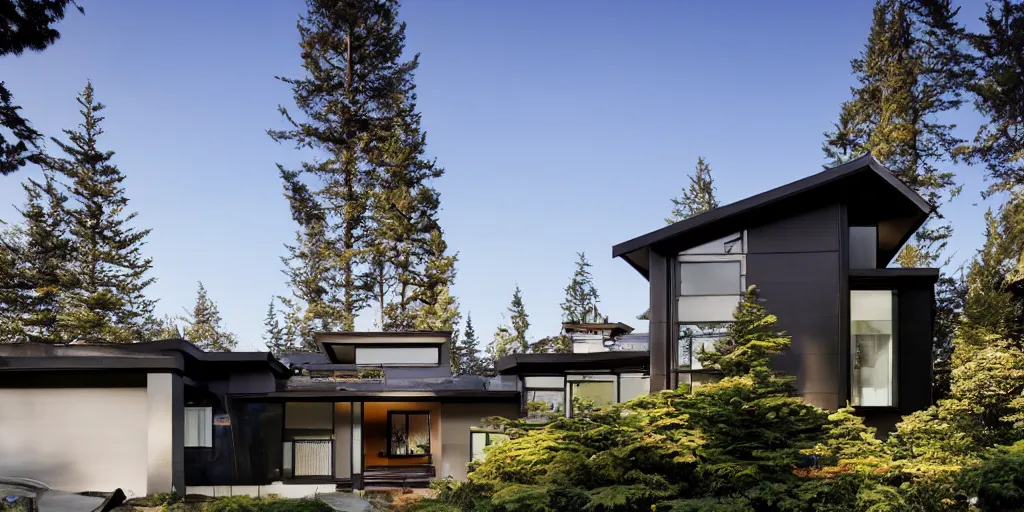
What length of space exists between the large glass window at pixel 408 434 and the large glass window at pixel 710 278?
9.58 meters

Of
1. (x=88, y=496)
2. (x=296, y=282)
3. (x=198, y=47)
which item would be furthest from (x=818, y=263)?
(x=296, y=282)

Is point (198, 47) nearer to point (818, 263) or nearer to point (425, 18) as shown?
point (425, 18)

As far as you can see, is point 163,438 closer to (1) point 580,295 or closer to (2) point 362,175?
(2) point 362,175

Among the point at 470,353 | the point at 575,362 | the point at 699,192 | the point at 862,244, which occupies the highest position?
the point at 699,192

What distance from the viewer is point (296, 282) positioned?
126 feet

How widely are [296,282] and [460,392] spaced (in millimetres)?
20003

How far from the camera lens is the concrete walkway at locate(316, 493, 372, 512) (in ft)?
53.1

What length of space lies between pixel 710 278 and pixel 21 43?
1411 cm

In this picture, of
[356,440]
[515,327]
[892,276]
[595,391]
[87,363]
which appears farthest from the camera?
[515,327]

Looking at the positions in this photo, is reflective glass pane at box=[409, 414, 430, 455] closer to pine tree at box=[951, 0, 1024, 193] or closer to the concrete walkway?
the concrete walkway

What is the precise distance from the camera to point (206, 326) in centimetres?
5612

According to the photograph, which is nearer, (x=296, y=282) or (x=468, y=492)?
(x=468, y=492)

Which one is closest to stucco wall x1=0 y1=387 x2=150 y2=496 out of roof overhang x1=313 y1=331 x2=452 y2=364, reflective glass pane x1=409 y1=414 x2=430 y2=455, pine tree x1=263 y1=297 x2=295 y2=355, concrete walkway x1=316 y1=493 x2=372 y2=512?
concrete walkway x1=316 y1=493 x2=372 y2=512

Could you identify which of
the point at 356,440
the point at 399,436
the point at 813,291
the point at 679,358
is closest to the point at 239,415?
the point at 356,440
